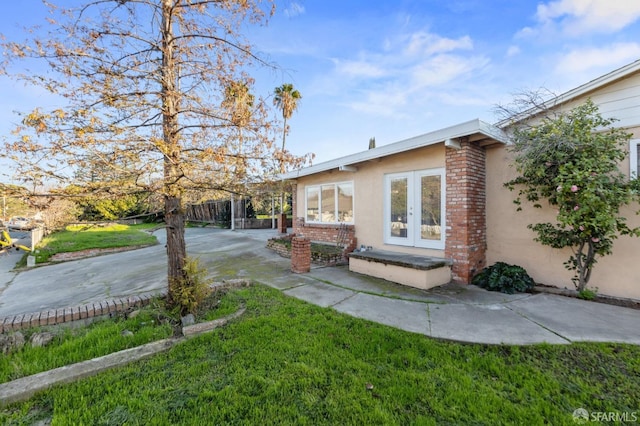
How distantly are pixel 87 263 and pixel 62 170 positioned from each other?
7.67 m

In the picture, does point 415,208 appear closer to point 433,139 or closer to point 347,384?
point 433,139

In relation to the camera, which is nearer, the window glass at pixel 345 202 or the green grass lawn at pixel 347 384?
the green grass lawn at pixel 347 384

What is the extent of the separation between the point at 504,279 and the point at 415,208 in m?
2.25

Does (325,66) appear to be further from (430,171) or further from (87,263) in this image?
(87,263)

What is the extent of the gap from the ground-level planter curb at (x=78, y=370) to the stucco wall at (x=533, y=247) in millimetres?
5999

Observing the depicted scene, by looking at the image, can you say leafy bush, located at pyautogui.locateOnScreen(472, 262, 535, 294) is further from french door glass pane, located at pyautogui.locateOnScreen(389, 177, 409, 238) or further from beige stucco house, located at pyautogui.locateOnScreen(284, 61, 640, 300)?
french door glass pane, located at pyautogui.locateOnScreen(389, 177, 409, 238)

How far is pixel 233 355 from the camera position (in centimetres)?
284

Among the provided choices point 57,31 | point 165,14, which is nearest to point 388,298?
Result: point 165,14

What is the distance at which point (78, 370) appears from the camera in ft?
8.18

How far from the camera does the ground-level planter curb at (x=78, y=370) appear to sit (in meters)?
2.20

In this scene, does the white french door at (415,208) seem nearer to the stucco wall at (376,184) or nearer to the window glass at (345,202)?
the stucco wall at (376,184)

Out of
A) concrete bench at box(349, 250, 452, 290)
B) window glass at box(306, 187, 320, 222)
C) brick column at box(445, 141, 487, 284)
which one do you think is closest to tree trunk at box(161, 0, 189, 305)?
concrete bench at box(349, 250, 452, 290)

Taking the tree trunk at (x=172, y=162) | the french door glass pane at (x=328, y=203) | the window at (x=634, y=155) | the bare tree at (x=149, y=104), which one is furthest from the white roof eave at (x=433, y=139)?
the tree trunk at (x=172, y=162)

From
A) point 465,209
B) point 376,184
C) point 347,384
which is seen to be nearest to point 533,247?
point 465,209
